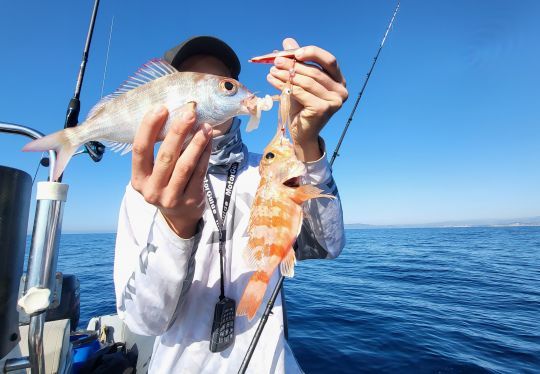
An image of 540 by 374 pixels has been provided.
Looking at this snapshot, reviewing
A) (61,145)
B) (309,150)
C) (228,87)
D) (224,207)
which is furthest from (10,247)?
(309,150)

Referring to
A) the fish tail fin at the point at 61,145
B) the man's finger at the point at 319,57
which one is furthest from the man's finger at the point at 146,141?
the man's finger at the point at 319,57

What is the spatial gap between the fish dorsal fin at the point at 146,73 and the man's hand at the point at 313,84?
796 mm

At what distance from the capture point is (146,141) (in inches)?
68.4

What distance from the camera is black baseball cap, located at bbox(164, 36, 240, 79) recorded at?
2.88 meters

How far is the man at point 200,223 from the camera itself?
1.78 m

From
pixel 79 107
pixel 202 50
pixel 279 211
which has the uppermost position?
pixel 202 50

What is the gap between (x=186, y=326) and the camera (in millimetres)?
2398

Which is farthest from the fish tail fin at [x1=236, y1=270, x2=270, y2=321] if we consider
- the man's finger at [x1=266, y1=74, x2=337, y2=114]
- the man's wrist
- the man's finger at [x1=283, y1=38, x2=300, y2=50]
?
the man's finger at [x1=283, y1=38, x2=300, y2=50]

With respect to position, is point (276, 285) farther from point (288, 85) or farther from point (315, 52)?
point (315, 52)

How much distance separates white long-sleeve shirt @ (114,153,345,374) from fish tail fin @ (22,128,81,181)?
73 cm

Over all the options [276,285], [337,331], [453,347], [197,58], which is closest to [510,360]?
[453,347]

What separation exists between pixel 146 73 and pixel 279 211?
1432 millimetres

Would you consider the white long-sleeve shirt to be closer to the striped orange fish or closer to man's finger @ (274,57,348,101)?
the striped orange fish

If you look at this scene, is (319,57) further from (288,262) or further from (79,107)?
(79,107)
